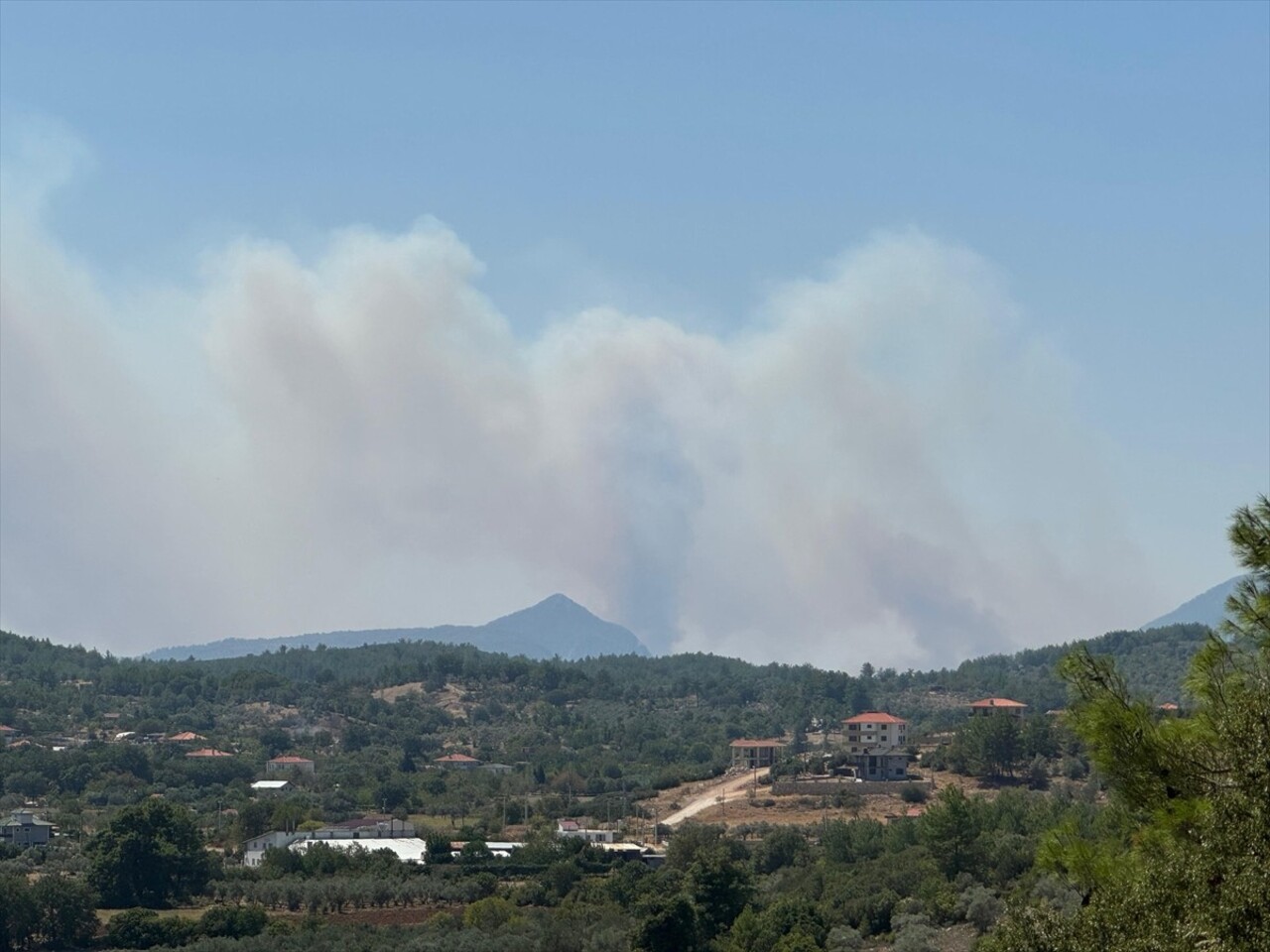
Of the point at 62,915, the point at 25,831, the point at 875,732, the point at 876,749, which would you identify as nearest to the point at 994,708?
the point at 875,732

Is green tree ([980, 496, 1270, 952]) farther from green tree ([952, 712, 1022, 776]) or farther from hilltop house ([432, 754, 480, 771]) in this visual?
hilltop house ([432, 754, 480, 771])

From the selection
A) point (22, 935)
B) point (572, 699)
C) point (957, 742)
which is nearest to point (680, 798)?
point (957, 742)

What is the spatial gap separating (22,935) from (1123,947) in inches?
2271

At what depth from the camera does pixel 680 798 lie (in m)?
114

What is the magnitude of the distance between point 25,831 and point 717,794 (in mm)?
40809

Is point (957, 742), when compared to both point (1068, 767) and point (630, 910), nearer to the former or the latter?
point (1068, 767)

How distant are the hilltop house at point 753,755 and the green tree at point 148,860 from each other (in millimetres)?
54057

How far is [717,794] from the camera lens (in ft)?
368

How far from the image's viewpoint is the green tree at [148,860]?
3012 inches

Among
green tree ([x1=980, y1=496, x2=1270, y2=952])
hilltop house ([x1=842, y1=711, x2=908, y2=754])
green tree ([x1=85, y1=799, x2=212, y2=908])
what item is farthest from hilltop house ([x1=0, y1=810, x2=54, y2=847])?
green tree ([x1=980, y1=496, x2=1270, y2=952])

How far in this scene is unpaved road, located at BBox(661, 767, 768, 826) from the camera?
106m

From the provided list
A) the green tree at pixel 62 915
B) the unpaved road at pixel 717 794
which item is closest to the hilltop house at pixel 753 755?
the unpaved road at pixel 717 794

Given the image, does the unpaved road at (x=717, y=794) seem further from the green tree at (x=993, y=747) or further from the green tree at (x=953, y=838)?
the green tree at (x=953, y=838)

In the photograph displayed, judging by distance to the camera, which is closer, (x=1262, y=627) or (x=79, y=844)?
(x=1262, y=627)
